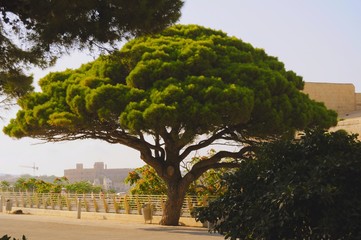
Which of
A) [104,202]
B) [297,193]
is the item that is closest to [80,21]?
[297,193]

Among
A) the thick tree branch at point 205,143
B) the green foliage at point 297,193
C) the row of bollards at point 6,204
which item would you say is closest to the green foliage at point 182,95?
the thick tree branch at point 205,143

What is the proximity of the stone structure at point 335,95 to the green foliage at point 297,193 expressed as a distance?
1100 inches

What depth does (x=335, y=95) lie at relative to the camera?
34156mm

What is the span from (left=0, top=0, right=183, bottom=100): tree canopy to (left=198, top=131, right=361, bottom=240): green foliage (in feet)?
9.20

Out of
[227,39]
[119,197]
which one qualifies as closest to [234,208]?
[227,39]

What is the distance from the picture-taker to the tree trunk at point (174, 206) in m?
22.0

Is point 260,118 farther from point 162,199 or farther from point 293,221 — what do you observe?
point 293,221

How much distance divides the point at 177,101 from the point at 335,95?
1763 centimetres

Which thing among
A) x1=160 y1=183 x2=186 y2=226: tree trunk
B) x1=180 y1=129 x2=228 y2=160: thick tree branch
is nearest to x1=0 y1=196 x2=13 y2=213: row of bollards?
x1=160 y1=183 x2=186 y2=226: tree trunk

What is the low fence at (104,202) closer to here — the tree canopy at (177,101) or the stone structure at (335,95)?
the tree canopy at (177,101)

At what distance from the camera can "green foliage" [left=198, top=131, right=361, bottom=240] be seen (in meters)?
5.88

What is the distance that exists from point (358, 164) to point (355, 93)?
2967cm

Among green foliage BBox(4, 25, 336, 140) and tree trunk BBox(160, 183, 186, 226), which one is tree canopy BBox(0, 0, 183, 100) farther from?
tree trunk BBox(160, 183, 186, 226)

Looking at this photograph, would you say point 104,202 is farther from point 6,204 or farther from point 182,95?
point 182,95
